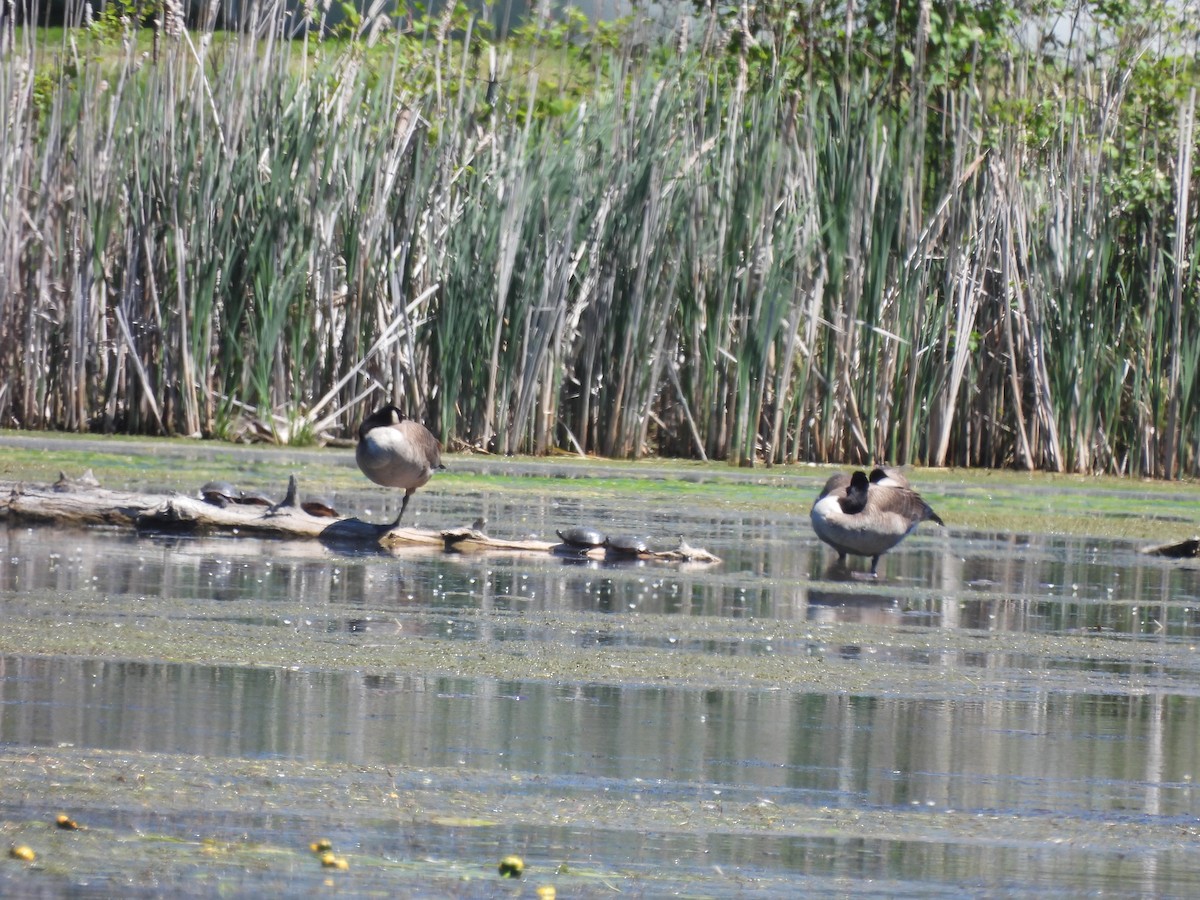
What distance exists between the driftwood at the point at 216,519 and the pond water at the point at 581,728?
0.55 m

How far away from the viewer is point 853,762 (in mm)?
5047

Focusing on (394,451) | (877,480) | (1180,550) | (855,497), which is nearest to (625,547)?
(855,497)

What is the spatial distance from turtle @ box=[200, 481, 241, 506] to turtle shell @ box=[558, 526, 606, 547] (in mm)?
1733

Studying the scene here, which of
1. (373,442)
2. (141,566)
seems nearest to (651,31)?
(373,442)

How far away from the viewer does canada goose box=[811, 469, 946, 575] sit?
9.80 meters

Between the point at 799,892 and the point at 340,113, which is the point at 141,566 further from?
the point at 340,113

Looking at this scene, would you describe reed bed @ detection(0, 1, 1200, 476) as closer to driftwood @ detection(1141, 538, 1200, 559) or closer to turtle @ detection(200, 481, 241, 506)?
driftwood @ detection(1141, 538, 1200, 559)

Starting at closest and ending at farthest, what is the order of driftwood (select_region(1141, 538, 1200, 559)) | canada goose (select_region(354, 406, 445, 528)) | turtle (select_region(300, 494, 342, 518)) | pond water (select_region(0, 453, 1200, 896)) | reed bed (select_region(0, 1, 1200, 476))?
1. pond water (select_region(0, 453, 1200, 896))
2. turtle (select_region(300, 494, 342, 518))
3. canada goose (select_region(354, 406, 445, 528))
4. driftwood (select_region(1141, 538, 1200, 559))
5. reed bed (select_region(0, 1, 1200, 476))

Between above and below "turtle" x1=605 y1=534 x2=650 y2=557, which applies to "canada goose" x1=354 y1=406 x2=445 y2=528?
above

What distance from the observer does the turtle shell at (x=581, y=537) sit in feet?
32.6

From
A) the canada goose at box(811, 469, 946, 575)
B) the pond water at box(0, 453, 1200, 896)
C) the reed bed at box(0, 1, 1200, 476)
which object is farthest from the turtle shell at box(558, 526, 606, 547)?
the reed bed at box(0, 1, 1200, 476)

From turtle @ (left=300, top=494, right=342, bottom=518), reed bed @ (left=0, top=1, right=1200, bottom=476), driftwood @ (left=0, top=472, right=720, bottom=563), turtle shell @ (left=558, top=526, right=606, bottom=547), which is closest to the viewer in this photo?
turtle shell @ (left=558, top=526, right=606, bottom=547)

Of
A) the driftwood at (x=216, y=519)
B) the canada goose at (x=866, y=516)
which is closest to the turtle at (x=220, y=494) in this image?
the driftwood at (x=216, y=519)

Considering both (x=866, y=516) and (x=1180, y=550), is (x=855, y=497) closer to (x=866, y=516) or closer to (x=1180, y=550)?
(x=866, y=516)
